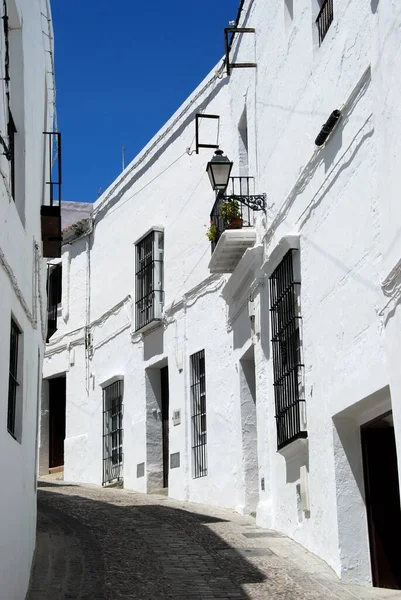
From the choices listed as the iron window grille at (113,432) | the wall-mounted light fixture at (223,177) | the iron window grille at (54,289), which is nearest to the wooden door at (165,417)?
the iron window grille at (113,432)

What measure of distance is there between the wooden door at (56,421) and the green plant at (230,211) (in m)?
8.71

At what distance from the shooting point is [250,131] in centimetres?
1197

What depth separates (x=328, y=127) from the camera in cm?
851

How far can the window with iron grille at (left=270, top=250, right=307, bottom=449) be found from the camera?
9438 mm

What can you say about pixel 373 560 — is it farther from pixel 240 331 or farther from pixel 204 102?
pixel 204 102

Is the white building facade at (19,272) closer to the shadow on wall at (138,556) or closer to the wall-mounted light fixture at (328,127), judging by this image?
the shadow on wall at (138,556)

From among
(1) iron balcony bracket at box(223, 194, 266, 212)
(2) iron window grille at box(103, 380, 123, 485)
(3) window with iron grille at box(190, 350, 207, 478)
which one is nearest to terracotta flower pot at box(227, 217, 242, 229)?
(1) iron balcony bracket at box(223, 194, 266, 212)

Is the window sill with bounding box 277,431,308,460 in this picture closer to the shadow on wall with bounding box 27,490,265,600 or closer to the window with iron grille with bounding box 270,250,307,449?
the window with iron grille with bounding box 270,250,307,449

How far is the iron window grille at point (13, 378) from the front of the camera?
302 inches

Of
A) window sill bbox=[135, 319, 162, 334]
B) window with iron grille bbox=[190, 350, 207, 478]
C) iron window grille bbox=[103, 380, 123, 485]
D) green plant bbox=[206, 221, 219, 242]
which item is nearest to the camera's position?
green plant bbox=[206, 221, 219, 242]

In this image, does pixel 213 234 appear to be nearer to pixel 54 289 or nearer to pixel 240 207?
pixel 240 207

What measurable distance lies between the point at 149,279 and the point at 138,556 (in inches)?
301

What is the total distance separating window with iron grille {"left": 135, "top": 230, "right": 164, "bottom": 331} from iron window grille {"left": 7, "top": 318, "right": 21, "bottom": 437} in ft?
23.8

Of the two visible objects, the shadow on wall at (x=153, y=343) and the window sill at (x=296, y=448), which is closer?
the window sill at (x=296, y=448)
